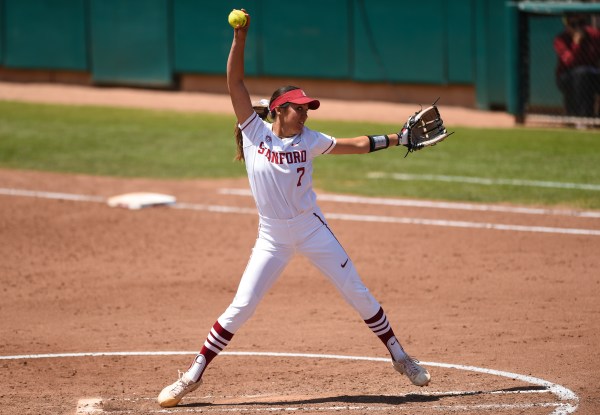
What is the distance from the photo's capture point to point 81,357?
784 cm

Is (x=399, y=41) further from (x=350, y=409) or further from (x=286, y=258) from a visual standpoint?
(x=350, y=409)

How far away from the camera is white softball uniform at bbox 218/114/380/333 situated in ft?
21.5

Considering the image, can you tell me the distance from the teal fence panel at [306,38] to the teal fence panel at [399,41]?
300mm

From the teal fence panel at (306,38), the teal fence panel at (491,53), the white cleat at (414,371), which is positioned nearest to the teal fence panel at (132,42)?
the teal fence panel at (306,38)

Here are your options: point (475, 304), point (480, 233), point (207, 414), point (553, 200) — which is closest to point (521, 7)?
point (553, 200)

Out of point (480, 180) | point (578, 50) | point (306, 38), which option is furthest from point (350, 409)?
point (306, 38)

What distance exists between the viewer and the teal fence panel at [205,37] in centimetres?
2283

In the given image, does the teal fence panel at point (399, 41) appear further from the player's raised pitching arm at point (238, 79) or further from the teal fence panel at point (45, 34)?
the player's raised pitching arm at point (238, 79)

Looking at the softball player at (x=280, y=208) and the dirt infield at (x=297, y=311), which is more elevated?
the softball player at (x=280, y=208)

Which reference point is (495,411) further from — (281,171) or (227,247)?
(227,247)

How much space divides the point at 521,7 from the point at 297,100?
12682 millimetres

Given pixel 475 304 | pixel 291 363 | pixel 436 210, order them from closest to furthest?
pixel 291 363
pixel 475 304
pixel 436 210

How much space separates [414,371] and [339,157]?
10.4 meters

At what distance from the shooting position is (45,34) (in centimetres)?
2506
